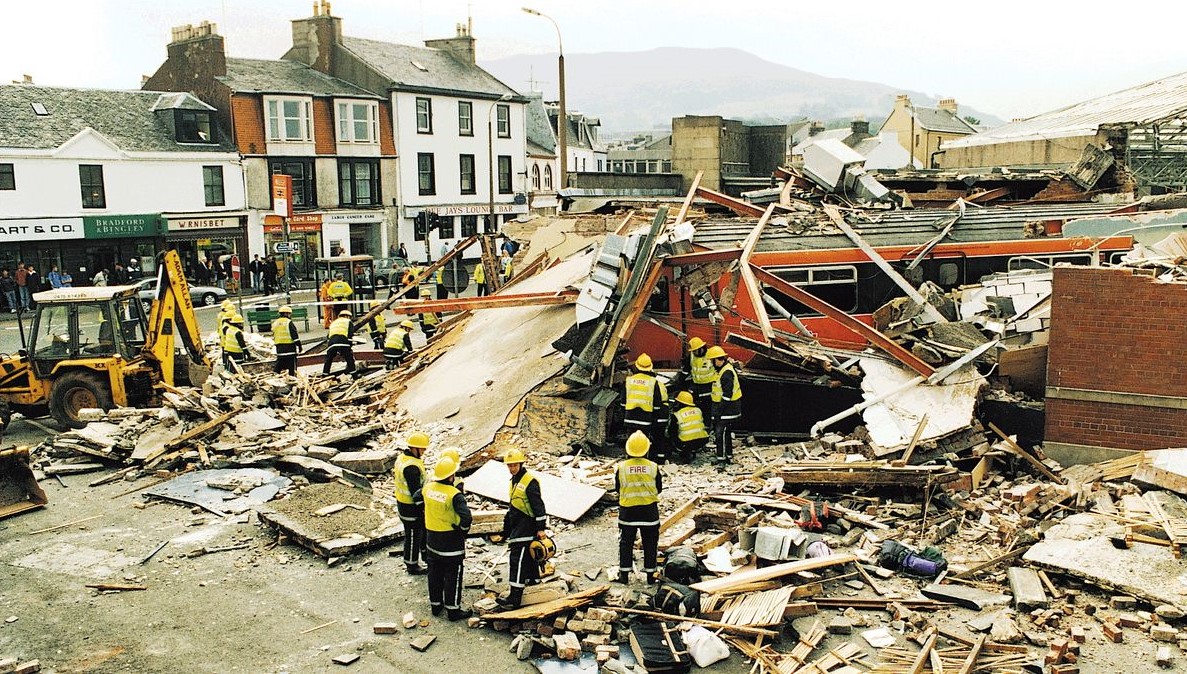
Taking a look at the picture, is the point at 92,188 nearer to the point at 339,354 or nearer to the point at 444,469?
the point at 339,354

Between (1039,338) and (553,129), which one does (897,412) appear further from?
(553,129)

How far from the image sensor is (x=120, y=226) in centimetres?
3266

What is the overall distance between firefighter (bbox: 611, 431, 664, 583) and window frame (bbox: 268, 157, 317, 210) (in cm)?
3234

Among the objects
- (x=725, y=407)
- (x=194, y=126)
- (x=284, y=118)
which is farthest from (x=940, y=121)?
(x=725, y=407)

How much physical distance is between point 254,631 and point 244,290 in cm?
2965

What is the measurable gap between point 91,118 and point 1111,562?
114ft

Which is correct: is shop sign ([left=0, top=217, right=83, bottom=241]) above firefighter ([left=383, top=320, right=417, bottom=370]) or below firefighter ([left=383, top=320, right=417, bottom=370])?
above

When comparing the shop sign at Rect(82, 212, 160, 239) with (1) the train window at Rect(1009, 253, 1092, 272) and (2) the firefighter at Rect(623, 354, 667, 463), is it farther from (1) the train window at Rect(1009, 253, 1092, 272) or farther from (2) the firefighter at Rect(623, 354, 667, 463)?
(1) the train window at Rect(1009, 253, 1092, 272)

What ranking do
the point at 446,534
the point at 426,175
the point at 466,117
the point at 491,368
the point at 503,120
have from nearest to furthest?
the point at 446,534, the point at 491,368, the point at 426,175, the point at 466,117, the point at 503,120

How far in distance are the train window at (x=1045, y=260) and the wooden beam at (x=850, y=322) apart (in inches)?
127

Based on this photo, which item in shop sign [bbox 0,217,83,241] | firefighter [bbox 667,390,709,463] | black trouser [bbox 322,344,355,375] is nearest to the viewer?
firefighter [bbox 667,390,709,463]

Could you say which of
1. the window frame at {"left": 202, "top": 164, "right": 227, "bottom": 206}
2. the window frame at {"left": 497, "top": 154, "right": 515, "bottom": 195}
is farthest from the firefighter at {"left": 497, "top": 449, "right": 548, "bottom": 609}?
the window frame at {"left": 497, "top": 154, "right": 515, "bottom": 195}

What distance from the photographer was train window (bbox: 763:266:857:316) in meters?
13.8

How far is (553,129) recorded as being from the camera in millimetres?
67312
